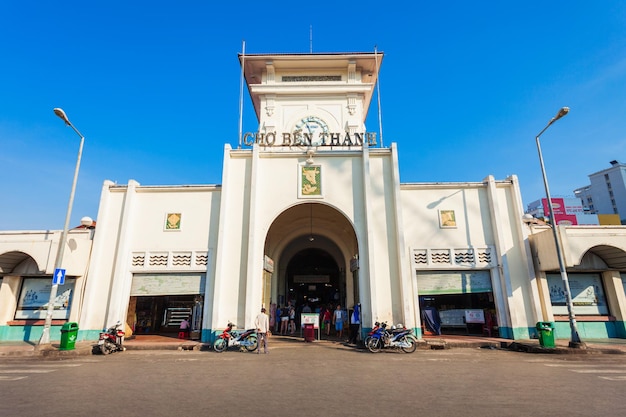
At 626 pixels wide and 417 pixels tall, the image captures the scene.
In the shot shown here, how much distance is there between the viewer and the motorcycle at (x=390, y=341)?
472 inches

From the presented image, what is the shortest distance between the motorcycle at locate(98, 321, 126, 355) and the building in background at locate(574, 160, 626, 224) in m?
80.7

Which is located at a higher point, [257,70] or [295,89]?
[257,70]

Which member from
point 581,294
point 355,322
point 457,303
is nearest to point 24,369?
point 355,322

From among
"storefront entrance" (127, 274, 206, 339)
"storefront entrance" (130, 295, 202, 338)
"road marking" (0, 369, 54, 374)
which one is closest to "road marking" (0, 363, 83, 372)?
"road marking" (0, 369, 54, 374)

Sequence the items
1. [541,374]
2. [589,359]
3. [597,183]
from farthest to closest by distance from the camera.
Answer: [597,183]
[589,359]
[541,374]

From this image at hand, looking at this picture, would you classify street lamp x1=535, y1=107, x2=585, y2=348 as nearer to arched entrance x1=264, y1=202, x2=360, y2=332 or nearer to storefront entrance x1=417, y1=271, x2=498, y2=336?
storefront entrance x1=417, y1=271, x2=498, y2=336

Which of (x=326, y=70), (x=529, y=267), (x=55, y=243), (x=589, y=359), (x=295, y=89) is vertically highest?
(x=326, y=70)

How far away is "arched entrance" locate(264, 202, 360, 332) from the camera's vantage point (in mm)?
18016

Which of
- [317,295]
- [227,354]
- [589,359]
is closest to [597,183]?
[317,295]

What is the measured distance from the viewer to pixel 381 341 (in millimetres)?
12164

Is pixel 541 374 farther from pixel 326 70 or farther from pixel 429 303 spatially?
pixel 326 70

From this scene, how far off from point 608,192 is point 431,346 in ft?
267

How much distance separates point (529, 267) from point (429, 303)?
4407mm

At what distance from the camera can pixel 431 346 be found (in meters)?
12.8
